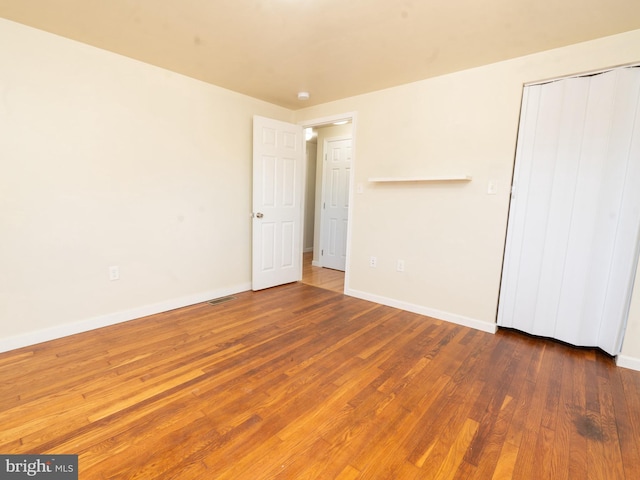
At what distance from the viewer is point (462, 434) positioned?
150 centimetres

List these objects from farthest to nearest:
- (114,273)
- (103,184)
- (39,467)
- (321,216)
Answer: (321,216)
(114,273)
(103,184)
(39,467)

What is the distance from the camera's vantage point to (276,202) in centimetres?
382

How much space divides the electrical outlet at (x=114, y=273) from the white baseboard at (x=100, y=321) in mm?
322

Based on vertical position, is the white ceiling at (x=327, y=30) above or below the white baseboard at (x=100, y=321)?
above

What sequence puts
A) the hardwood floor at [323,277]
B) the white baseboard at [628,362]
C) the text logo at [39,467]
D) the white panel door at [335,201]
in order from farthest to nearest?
the white panel door at [335,201], the hardwood floor at [323,277], the white baseboard at [628,362], the text logo at [39,467]

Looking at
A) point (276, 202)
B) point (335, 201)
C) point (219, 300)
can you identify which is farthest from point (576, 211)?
point (219, 300)

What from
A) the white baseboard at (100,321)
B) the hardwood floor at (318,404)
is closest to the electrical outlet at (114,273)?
the white baseboard at (100,321)

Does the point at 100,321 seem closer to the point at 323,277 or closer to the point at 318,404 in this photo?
the point at 318,404

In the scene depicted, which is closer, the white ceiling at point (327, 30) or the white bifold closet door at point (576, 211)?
the white ceiling at point (327, 30)

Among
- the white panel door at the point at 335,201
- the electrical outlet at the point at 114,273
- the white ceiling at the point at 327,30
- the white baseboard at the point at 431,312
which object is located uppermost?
the white ceiling at the point at 327,30

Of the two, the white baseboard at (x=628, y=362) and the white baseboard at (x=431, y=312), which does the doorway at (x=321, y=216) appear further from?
the white baseboard at (x=628, y=362)

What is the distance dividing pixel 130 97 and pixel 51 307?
1871 millimetres

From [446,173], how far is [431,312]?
1394mm

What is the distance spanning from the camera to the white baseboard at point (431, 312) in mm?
2749
